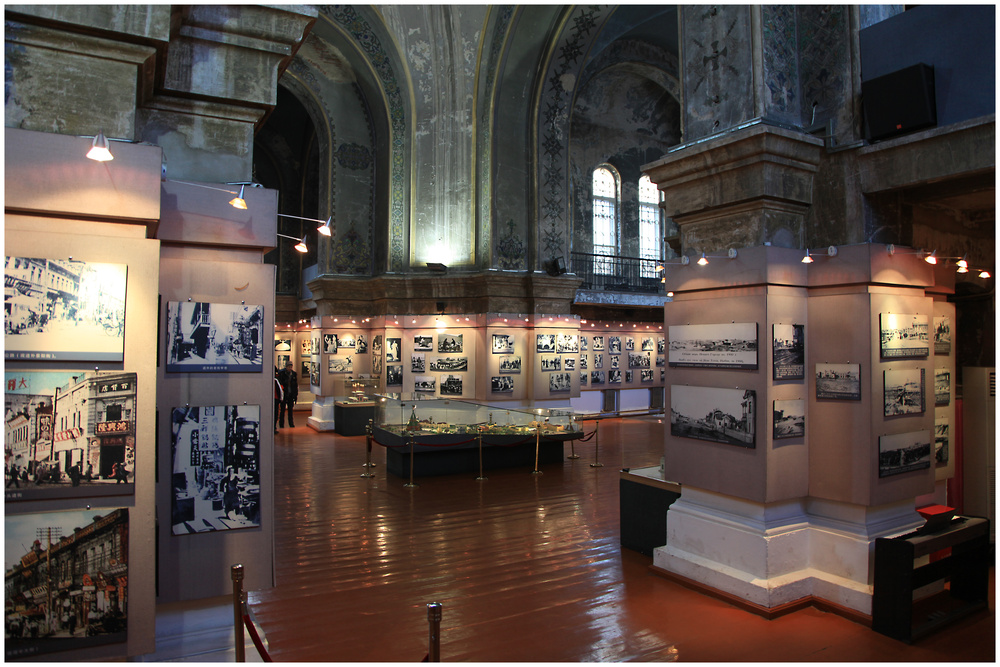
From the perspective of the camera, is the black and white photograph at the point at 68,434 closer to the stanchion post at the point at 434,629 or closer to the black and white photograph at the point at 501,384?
the stanchion post at the point at 434,629

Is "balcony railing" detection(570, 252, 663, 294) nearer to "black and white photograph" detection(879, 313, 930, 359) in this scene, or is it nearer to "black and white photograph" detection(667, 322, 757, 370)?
"black and white photograph" detection(667, 322, 757, 370)

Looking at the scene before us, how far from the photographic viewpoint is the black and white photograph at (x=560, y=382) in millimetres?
13469

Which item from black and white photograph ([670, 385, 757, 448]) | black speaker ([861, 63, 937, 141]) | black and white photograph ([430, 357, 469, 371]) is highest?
black speaker ([861, 63, 937, 141])

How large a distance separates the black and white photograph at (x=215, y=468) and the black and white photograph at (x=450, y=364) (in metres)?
9.51

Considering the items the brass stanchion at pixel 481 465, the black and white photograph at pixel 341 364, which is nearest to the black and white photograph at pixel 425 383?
the black and white photograph at pixel 341 364

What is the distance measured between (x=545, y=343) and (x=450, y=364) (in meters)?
2.22

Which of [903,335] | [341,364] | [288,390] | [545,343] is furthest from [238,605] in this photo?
[288,390]

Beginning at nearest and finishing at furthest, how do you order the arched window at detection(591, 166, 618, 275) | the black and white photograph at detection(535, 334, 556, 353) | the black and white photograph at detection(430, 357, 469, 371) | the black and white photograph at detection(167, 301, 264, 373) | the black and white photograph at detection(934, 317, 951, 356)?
the black and white photograph at detection(167, 301, 264, 373)
the black and white photograph at detection(934, 317, 951, 356)
the black and white photograph at detection(535, 334, 556, 353)
the black and white photograph at detection(430, 357, 469, 371)
the arched window at detection(591, 166, 618, 275)

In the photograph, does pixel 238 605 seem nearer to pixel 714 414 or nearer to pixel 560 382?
pixel 714 414

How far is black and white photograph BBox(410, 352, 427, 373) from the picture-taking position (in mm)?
13773

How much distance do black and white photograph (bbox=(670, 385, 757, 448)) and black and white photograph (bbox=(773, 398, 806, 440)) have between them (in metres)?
0.19

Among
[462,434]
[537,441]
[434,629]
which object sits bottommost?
[537,441]

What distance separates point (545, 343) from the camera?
13.3 metres

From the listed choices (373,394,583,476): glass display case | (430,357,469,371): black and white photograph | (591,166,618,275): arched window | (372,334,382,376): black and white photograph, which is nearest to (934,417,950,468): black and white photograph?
(373,394,583,476): glass display case
